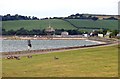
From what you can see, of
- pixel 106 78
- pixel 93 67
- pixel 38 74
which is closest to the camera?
pixel 106 78

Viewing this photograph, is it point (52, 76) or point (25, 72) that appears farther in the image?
point (25, 72)

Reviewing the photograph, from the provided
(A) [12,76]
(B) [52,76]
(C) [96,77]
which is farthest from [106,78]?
(A) [12,76]

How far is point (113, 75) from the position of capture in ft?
115

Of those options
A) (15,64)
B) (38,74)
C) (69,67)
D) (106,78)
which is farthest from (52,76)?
(15,64)

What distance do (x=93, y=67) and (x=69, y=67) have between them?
238 centimetres

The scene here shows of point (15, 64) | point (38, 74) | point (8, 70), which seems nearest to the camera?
point (38, 74)

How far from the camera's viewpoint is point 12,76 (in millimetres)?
34594

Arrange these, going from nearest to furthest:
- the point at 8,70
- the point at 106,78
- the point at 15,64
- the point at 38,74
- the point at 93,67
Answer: the point at 106,78
the point at 38,74
the point at 8,70
the point at 93,67
the point at 15,64

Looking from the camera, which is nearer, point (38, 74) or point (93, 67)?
point (38, 74)

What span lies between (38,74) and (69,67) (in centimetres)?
653

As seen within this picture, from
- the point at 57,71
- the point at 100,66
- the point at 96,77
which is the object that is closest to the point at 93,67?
the point at 100,66

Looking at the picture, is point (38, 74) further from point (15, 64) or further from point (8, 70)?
point (15, 64)

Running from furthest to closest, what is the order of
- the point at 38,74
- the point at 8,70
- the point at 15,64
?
1. the point at 15,64
2. the point at 8,70
3. the point at 38,74

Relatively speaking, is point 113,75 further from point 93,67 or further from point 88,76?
point 93,67
